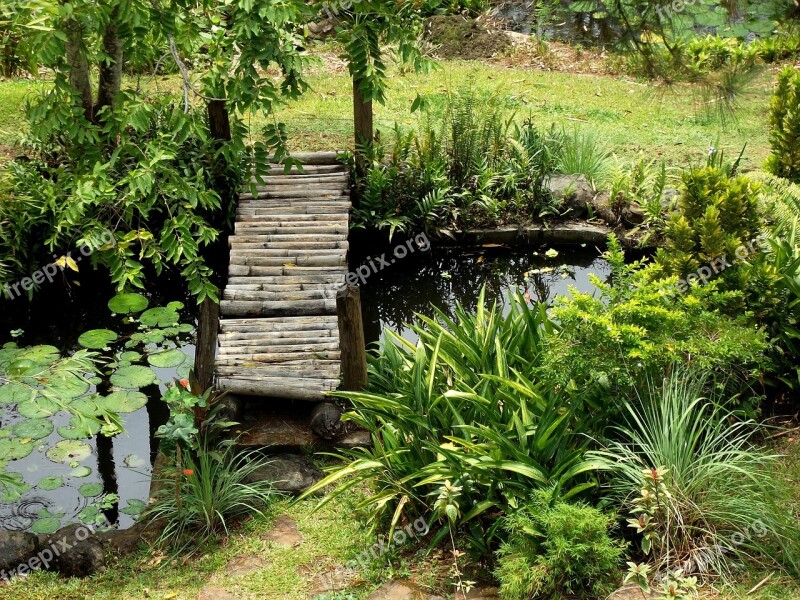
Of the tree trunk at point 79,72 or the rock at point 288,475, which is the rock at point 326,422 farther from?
the tree trunk at point 79,72

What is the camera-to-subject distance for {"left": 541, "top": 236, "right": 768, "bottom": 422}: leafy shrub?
4.77 m

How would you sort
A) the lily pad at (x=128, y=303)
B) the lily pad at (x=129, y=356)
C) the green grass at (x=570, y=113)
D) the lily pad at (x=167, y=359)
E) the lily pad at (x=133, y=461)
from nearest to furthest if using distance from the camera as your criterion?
the lily pad at (x=133, y=461) < the lily pad at (x=129, y=356) < the lily pad at (x=167, y=359) < the lily pad at (x=128, y=303) < the green grass at (x=570, y=113)

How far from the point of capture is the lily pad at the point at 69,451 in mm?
6195

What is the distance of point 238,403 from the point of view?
6.20m

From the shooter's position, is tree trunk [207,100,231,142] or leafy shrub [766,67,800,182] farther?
leafy shrub [766,67,800,182]

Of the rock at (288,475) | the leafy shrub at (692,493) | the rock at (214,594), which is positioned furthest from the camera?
the rock at (288,475)

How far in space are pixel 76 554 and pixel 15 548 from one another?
0.38 m

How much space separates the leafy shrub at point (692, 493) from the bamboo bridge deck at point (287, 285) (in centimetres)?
235

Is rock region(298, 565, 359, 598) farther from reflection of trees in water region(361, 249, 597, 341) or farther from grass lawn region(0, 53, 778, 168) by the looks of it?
grass lawn region(0, 53, 778, 168)

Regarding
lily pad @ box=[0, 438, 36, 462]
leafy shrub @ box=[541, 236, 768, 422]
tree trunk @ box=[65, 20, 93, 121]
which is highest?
tree trunk @ box=[65, 20, 93, 121]

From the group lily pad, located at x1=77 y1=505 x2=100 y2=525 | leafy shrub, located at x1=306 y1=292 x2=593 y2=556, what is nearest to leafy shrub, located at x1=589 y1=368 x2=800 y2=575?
leafy shrub, located at x1=306 y1=292 x2=593 y2=556

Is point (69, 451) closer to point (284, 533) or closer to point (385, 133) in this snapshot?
point (284, 533)

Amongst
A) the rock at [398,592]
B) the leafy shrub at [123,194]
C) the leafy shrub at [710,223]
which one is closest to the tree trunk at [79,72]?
the leafy shrub at [123,194]

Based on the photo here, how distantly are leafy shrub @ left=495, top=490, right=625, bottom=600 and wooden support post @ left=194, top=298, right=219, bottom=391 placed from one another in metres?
2.62
